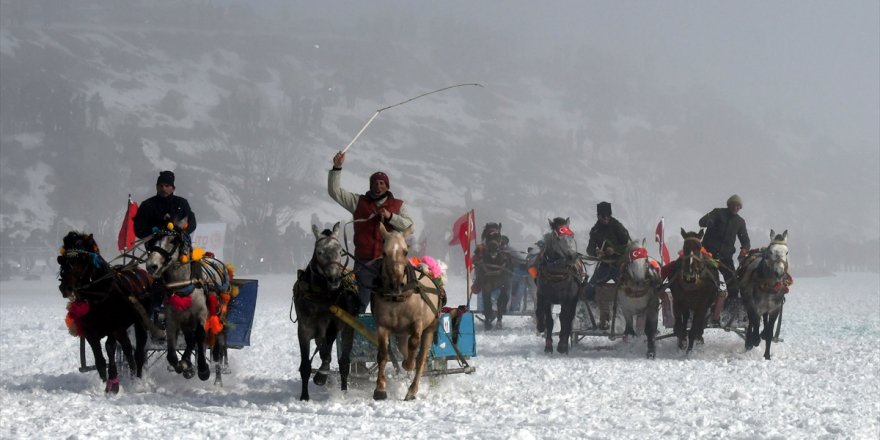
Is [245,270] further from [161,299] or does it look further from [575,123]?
[575,123]

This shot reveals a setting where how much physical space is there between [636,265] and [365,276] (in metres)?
6.11

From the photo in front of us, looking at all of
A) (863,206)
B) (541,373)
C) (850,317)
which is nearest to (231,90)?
(863,206)

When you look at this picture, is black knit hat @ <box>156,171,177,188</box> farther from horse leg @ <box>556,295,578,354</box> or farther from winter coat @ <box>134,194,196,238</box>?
horse leg @ <box>556,295,578,354</box>

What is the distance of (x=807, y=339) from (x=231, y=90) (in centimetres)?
12544

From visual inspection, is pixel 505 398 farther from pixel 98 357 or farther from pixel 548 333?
pixel 548 333

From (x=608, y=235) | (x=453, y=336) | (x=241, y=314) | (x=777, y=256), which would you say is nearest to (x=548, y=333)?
(x=608, y=235)

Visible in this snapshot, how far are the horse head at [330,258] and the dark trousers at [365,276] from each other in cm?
34

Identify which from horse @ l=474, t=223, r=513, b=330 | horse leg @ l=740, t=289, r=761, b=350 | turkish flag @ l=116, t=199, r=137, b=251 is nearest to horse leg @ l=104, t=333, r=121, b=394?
turkish flag @ l=116, t=199, r=137, b=251

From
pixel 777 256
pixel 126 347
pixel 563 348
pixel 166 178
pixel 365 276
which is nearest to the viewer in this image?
pixel 365 276

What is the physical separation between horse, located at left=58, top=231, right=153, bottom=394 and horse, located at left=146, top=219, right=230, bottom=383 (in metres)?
0.61

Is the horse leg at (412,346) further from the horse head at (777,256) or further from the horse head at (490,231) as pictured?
the horse head at (490,231)

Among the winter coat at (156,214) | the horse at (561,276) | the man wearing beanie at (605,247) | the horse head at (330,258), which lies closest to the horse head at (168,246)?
the winter coat at (156,214)

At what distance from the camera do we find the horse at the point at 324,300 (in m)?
9.25

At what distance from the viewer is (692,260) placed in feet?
46.9
